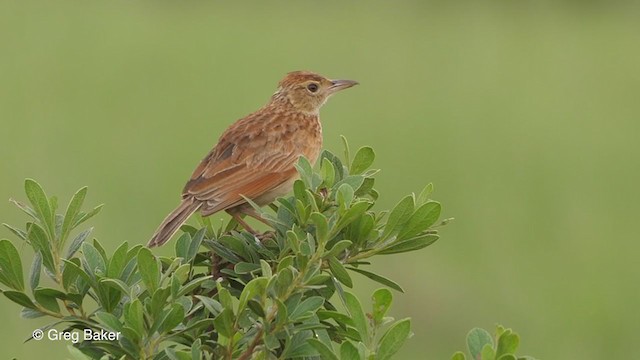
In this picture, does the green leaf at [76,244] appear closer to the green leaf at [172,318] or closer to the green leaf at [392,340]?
the green leaf at [172,318]

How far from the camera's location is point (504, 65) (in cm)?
1686

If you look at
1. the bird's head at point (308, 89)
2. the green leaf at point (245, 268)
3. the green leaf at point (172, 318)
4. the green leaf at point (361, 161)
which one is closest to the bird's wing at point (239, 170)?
the bird's head at point (308, 89)

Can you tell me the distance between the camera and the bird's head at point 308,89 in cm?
557

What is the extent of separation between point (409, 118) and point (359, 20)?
4.28 m

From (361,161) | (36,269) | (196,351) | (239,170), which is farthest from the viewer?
(239,170)

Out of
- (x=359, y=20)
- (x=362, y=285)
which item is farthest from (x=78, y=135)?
(x=359, y=20)

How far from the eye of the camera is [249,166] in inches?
174

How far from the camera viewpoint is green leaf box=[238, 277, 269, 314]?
7.53ft

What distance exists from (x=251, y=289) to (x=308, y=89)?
11.1 ft

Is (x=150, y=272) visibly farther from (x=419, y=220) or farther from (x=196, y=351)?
(x=419, y=220)

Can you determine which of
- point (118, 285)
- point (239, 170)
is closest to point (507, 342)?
point (118, 285)

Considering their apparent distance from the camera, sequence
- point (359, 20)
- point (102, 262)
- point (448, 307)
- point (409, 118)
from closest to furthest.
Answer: point (102, 262)
point (448, 307)
point (409, 118)
point (359, 20)

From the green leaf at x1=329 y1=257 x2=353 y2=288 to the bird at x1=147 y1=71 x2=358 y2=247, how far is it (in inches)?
45.1

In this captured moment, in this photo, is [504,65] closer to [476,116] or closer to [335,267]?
[476,116]
